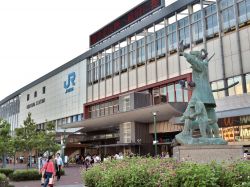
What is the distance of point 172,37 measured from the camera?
42.5 metres

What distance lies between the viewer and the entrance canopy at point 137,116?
3703cm

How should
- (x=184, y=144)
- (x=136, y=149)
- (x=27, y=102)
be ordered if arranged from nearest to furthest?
1. (x=184, y=144)
2. (x=136, y=149)
3. (x=27, y=102)

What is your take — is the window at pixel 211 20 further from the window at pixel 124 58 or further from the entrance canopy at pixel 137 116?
the window at pixel 124 58

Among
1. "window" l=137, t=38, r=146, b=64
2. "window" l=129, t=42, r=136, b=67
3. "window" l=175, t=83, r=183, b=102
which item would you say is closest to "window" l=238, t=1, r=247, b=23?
"window" l=175, t=83, r=183, b=102

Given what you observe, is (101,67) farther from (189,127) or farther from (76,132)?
(189,127)

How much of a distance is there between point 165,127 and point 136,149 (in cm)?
546

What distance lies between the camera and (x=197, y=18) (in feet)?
128

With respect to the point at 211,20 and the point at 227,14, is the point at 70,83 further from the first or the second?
the point at 227,14

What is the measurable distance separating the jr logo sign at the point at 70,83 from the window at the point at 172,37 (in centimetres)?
2718

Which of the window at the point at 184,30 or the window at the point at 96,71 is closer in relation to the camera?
the window at the point at 184,30

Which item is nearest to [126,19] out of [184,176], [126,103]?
[126,103]

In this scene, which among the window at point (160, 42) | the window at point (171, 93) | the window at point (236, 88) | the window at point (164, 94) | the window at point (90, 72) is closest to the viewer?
the window at point (236, 88)

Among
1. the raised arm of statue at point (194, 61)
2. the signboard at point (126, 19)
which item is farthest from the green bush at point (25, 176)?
the signboard at point (126, 19)

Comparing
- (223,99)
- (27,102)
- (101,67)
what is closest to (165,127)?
(223,99)
